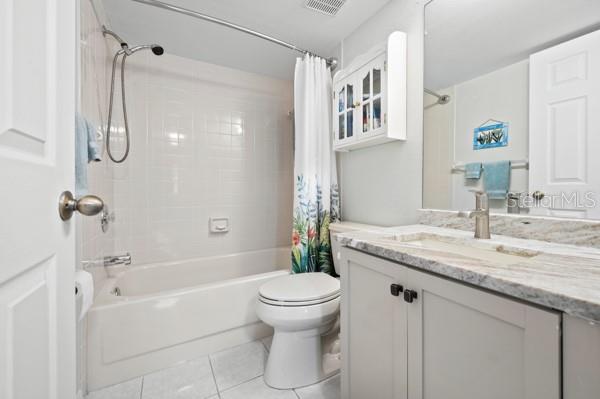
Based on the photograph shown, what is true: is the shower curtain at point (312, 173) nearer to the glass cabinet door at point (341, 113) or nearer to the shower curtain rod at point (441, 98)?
the glass cabinet door at point (341, 113)

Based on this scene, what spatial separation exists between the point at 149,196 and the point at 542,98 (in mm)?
2384

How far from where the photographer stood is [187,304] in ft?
4.70

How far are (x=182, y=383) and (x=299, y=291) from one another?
2.45 feet

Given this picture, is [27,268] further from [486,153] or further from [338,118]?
[338,118]

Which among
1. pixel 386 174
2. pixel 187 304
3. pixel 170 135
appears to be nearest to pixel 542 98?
pixel 386 174

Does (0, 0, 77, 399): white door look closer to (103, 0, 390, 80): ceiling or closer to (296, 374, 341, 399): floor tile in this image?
(296, 374, 341, 399): floor tile

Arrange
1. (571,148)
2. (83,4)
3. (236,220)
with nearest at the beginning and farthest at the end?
(571,148) → (83,4) → (236,220)

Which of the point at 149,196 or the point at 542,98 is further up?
the point at 542,98

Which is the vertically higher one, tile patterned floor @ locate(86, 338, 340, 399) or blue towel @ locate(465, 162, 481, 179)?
blue towel @ locate(465, 162, 481, 179)

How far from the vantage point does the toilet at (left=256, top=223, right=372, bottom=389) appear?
1.22 m

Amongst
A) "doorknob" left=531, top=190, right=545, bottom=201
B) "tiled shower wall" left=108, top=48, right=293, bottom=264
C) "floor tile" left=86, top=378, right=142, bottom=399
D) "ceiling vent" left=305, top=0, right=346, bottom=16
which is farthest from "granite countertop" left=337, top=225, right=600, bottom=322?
"tiled shower wall" left=108, top=48, right=293, bottom=264

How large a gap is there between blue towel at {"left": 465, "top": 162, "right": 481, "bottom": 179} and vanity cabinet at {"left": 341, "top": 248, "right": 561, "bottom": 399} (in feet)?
2.28

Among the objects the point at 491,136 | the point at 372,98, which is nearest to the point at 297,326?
the point at 491,136

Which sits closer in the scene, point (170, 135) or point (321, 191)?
point (321, 191)
